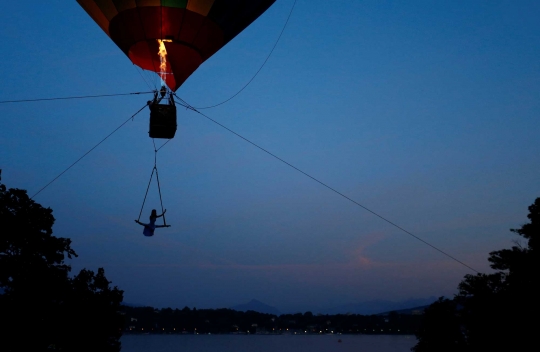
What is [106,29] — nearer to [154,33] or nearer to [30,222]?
[154,33]

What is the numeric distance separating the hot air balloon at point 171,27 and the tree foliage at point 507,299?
12.8m

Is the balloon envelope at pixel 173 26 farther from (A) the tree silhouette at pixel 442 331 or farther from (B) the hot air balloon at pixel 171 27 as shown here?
(A) the tree silhouette at pixel 442 331

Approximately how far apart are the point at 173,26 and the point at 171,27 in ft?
0.18

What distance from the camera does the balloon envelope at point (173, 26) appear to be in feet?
42.7

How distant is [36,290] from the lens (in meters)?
14.3

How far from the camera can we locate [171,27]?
13195 millimetres

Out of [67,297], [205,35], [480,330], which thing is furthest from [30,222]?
[480,330]

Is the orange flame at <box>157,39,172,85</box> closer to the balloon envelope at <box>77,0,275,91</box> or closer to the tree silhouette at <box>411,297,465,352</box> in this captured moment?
the balloon envelope at <box>77,0,275,91</box>

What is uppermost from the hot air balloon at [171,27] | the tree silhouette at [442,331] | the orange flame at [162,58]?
the hot air balloon at [171,27]

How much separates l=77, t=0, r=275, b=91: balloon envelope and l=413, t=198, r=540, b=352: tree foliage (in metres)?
12.8

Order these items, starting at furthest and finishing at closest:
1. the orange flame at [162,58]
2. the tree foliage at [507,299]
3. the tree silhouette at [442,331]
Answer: the tree silhouette at [442,331]
the tree foliage at [507,299]
the orange flame at [162,58]

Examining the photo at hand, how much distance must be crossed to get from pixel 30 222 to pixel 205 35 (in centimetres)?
662

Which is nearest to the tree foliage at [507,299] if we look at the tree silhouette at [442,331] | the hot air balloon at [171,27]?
the tree silhouette at [442,331]

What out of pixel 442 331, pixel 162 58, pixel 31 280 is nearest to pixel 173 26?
pixel 162 58
